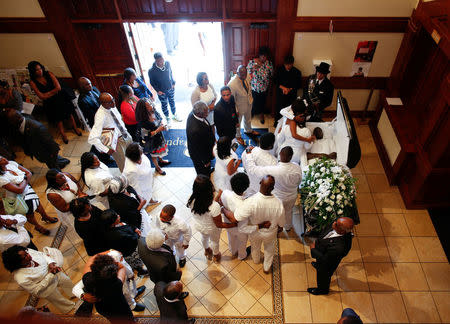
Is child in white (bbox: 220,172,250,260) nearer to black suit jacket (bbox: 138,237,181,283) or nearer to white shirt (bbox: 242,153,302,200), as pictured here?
white shirt (bbox: 242,153,302,200)

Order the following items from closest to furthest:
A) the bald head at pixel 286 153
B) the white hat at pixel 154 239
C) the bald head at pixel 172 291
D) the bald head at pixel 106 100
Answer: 1. the bald head at pixel 172 291
2. the white hat at pixel 154 239
3. the bald head at pixel 286 153
4. the bald head at pixel 106 100

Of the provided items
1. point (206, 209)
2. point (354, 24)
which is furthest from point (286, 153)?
point (354, 24)

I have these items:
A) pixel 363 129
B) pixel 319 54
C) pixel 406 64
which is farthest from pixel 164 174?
pixel 406 64

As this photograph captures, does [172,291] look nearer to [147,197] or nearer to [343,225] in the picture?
[343,225]

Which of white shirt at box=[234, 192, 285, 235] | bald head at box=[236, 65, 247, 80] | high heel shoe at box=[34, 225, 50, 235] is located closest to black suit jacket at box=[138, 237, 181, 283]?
white shirt at box=[234, 192, 285, 235]

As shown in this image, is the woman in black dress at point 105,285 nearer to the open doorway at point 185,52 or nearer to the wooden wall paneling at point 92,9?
the open doorway at point 185,52

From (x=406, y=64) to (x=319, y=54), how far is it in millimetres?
1548

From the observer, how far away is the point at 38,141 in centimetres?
516

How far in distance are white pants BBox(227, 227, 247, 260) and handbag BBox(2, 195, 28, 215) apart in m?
3.00

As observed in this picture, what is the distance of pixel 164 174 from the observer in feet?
19.4

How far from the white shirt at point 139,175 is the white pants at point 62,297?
1.45 meters

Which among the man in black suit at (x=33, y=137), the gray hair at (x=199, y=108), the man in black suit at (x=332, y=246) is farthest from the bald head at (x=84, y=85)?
the man in black suit at (x=332, y=246)

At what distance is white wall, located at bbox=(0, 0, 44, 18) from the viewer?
5.78 metres

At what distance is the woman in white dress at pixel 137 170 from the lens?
424cm
